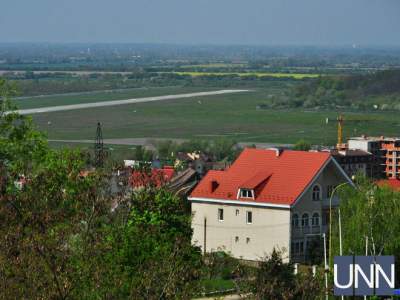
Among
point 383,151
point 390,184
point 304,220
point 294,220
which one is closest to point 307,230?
point 304,220

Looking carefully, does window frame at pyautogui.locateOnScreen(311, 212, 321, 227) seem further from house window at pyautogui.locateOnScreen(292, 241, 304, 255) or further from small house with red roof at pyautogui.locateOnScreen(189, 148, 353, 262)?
house window at pyautogui.locateOnScreen(292, 241, 304, 255)

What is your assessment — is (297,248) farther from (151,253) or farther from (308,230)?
(151,253)

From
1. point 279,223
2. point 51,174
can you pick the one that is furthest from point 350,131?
point 51,174

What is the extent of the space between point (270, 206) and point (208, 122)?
67.9 meters

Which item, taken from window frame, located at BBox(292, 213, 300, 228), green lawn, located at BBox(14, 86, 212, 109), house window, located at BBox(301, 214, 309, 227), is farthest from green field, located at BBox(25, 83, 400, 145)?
window frame, located at BBox(292, 213, 300, 228)

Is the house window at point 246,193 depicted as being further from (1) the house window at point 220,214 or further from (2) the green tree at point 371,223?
(2) the green tree at point 371,223

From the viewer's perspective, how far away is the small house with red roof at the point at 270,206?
118 ft

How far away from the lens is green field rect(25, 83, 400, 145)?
89812 mm

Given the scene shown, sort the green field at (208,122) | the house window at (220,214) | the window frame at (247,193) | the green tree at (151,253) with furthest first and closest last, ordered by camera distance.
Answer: the green field at (208,122)
the house window at (220,214)
the window frame at (247,193)
the green tree at (151,253)

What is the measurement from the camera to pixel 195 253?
2477 centimetres

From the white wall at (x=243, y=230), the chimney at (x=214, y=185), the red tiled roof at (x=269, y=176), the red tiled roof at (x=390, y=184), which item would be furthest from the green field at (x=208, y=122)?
the white wall at (x=243, y=230)

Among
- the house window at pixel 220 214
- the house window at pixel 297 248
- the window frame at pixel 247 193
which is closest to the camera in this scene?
the house window at pixel 297 248

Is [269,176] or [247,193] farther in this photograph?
[269,176]

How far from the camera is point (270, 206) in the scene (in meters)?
36.3
